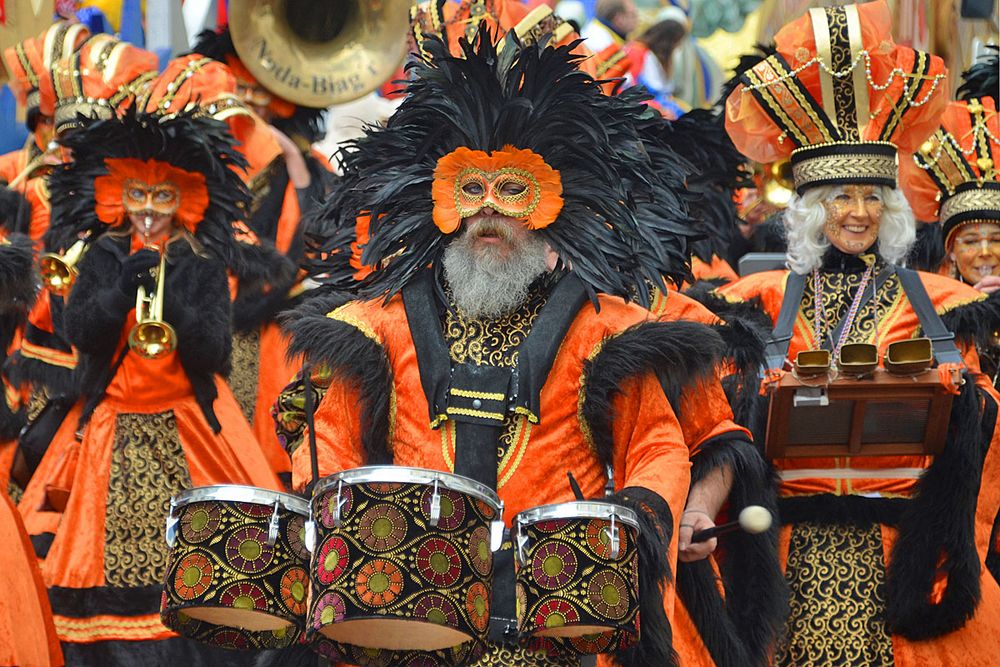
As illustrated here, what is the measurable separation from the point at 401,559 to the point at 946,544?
9.14 feet

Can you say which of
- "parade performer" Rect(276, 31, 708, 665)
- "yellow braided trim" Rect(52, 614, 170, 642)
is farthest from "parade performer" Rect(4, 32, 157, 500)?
"parade performer" Rect(276, 31, 708, 665)

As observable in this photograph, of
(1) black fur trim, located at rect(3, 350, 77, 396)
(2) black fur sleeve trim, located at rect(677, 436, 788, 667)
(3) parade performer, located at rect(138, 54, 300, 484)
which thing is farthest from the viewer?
(3) parade performer, located at rect(138, 54, 300, 484)

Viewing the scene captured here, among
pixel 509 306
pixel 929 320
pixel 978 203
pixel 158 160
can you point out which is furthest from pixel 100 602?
pixel 978 203

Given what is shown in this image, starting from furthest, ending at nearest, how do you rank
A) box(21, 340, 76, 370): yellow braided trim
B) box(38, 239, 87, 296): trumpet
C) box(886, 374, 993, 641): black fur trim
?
box(21, 340, 76, 370): yellow braided trim, box(38, 239, 87, 296): trumpet, box(886, 374, 993, 641): black fur trim

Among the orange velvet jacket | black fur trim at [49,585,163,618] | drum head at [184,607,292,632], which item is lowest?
black fur trim at [49,585,163,618]

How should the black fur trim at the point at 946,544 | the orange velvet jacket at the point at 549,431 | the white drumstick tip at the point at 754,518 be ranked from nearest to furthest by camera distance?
the white drumstick tip at the point at 754,518
the orange velvet jacket at the point at 549,431
the black fur trim at the point at 946,544

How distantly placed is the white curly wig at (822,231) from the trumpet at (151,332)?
2685 mm

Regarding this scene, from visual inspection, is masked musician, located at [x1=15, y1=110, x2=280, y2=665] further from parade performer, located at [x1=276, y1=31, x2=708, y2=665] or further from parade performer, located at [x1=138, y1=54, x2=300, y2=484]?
parade performer, located at [x1=276, y1=31, x2=708, y2=665]

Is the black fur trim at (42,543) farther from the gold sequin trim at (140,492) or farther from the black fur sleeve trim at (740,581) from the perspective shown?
the black fur sleeve trim at (740,581)

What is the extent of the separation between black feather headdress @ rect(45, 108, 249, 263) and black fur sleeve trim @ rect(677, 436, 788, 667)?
10.2ft

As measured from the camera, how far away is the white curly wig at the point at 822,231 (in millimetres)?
7551

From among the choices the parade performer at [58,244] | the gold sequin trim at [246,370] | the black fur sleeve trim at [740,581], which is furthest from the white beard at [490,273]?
the gold sequin trim at [246,370]

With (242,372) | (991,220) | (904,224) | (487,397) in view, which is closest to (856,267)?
(904,224)

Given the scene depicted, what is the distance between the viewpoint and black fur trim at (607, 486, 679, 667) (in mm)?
5262
